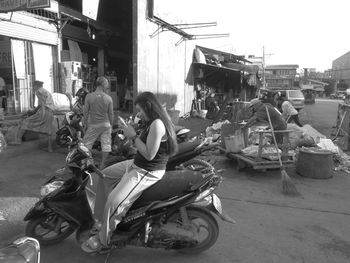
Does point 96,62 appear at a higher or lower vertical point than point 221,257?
higher

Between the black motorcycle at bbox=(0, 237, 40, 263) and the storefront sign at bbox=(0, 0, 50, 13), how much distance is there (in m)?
6.10

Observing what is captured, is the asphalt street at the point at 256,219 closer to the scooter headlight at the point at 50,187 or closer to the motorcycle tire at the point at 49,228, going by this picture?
the motorcycle tire at the point at 49,228

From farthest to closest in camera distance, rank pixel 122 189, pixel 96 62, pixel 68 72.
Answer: pixel 96 62, pixel 68 72, pixel 122 189

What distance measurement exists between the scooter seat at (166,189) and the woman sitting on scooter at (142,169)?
0.26ft

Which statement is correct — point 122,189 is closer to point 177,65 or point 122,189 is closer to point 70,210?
point 70,210

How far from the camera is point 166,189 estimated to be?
3455 mm

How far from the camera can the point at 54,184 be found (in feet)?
11.9

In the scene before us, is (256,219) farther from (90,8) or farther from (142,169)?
(90,8)

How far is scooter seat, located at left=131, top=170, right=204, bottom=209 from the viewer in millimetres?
3439

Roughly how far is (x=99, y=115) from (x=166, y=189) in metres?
3.61

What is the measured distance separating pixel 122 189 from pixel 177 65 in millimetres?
12540

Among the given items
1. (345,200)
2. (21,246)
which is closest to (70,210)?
(21,246)

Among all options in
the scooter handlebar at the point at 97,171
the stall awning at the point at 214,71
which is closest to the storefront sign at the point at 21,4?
the scooter handlebar at the point at 97,171

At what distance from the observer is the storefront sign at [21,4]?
685 cm
